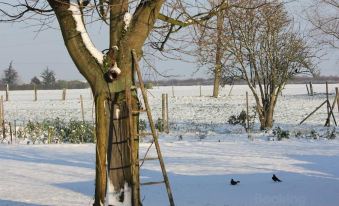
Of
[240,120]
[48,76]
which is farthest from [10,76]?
[240,120]

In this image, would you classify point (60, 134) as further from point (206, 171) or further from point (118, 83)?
point (118, 83)

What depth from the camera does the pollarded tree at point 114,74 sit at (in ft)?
21.0

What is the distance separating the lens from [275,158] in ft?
40.5

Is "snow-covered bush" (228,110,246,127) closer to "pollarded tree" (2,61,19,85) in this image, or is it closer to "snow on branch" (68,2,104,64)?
"snow on branch" (68,2,104,64)

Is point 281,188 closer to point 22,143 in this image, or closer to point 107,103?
point 107,103

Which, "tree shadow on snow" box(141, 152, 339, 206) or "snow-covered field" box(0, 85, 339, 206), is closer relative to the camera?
"tree shadow on snow" box(141, 152, 339, 206)

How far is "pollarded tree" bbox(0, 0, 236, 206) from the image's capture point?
6.40 meters

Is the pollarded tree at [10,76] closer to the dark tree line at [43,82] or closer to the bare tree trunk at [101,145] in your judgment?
the dark tree line at [43,82]

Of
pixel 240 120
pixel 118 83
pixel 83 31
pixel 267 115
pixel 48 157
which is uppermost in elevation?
pixel 83 31

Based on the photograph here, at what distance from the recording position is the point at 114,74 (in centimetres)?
637

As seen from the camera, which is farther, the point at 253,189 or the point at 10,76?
the point at 10,76

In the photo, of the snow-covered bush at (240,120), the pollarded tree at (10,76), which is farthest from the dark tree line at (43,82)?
the snow-covered bush at (240,120)

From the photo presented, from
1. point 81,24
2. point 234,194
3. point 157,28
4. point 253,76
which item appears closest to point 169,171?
point 234,194

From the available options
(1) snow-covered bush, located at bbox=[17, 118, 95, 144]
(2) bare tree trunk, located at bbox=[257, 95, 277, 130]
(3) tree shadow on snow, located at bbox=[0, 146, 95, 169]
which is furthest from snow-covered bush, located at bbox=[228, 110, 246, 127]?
(3) tree shadow on snow, located at bbox=[0, 146, 95, 169]
